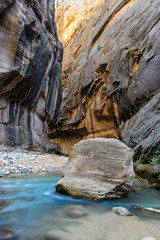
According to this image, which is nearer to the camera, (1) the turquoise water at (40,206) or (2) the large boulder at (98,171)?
(1) the turquoise water at (40,206)

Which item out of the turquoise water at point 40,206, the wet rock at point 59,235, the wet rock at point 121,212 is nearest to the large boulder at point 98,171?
the turquoise water at point 40,206

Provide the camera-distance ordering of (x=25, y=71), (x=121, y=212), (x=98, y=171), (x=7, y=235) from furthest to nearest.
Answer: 1. (x=25, y=71)
2. (x=98, y=171)
3. (x=121, y=212)
4. (x=7, y=235)

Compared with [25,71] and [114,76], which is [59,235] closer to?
[25,71]

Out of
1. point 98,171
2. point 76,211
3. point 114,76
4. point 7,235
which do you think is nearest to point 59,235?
point 7,235

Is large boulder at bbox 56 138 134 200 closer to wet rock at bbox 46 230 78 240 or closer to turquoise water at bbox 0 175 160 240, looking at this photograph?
turquoise water at bbox 0 175 160 240

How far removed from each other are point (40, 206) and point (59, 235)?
1.24 meters

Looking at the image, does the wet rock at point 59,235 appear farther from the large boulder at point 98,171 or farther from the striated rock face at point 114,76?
the striated rock face at point 114,76

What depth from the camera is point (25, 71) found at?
38.9 ft

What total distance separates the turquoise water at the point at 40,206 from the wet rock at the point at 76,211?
0.09m

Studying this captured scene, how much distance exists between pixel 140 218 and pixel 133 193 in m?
1.64

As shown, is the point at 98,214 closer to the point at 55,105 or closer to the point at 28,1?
the point at 28,1

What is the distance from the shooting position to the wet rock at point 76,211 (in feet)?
8.04

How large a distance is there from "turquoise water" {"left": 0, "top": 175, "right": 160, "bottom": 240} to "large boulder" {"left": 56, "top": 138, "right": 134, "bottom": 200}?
0.20 m

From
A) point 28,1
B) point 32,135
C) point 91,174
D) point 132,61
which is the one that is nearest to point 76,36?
point 28,1
